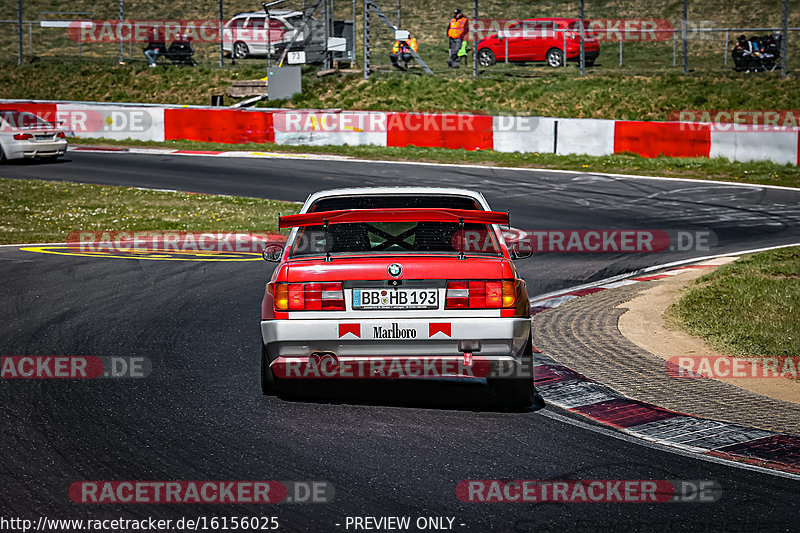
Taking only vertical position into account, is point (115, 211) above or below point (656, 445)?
above

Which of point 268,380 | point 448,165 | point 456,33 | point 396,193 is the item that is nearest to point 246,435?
point 268,380

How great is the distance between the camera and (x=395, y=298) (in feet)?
22.4

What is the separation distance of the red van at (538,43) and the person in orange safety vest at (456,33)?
1175mm

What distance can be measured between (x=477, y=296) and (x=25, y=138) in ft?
71.6

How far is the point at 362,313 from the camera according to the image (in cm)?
683

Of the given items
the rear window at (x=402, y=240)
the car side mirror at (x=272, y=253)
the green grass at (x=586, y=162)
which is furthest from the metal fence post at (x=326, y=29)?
the rear window at (x=402, y=240)

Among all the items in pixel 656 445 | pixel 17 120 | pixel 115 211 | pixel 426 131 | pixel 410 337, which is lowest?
pixel 656 445

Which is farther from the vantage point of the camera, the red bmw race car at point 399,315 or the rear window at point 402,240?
the rear window at point 402,240

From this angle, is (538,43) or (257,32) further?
(257,32)

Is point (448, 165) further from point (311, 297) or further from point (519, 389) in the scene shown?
point (311, 297)

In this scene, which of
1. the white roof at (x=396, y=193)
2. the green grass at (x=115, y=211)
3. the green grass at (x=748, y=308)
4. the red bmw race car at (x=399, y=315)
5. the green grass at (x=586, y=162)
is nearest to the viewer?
the red bmw race car at (x=399, y=315)

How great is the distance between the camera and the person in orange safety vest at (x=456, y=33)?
3378 cm

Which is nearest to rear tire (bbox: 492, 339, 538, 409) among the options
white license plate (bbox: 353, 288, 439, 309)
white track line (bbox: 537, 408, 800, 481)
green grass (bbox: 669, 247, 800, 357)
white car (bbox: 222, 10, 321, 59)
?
white track line (bbox: 537, 408, 800, 481)

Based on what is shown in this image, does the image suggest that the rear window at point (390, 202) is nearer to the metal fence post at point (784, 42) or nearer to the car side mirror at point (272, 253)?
the car side mirror at point (272, 253)
